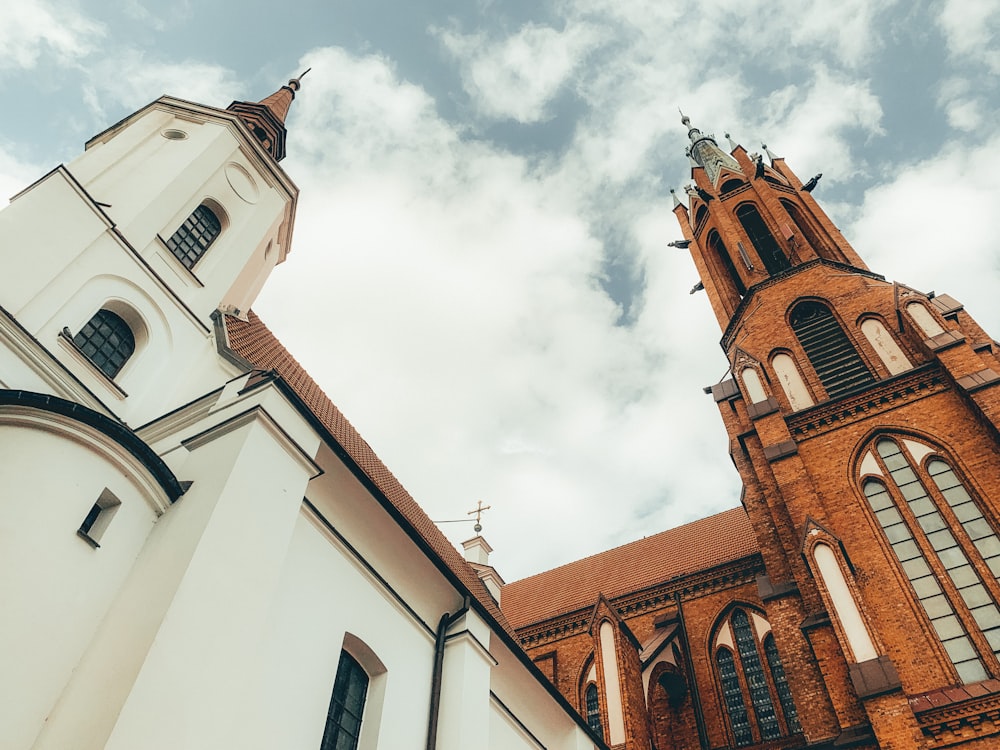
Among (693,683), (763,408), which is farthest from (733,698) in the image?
(763,408)

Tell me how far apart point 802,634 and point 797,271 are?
10.6 meters

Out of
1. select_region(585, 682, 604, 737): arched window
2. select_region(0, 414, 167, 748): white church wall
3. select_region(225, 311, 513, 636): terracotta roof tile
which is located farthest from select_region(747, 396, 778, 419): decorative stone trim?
select_region(0, 414, 167, 748): white church wall

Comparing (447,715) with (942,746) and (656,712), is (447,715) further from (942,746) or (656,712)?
(656,712)

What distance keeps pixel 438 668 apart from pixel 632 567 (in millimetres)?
14292

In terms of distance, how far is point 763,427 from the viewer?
15.8 metres

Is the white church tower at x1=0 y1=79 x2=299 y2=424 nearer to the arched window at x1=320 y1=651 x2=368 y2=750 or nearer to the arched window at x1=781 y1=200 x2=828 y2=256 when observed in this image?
the arched window at x1=320 y1=651 x2=368 y2=750

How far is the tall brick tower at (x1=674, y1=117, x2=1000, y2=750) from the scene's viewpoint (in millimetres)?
10914

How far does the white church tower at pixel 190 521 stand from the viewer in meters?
5.20

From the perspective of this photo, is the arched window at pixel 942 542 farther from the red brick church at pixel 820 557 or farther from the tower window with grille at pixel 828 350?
the tower window with grille at pixel 828 350

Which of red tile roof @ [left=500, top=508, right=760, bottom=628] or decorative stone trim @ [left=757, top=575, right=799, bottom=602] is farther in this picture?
red tile roof @ [left=500, top=508, right=760, bottom=628]

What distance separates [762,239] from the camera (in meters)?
23.1

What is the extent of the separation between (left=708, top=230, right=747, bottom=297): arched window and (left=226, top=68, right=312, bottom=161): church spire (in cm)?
1354

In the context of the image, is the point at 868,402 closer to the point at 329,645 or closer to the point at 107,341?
the point at 329,645

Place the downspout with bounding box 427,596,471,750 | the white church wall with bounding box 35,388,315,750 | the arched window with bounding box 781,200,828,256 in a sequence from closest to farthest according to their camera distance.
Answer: the white church wall with bounding box 35,388,315,750, the downspout with bounding box 427,596,471,750, the arched window with bounding box 781,200,828,256
